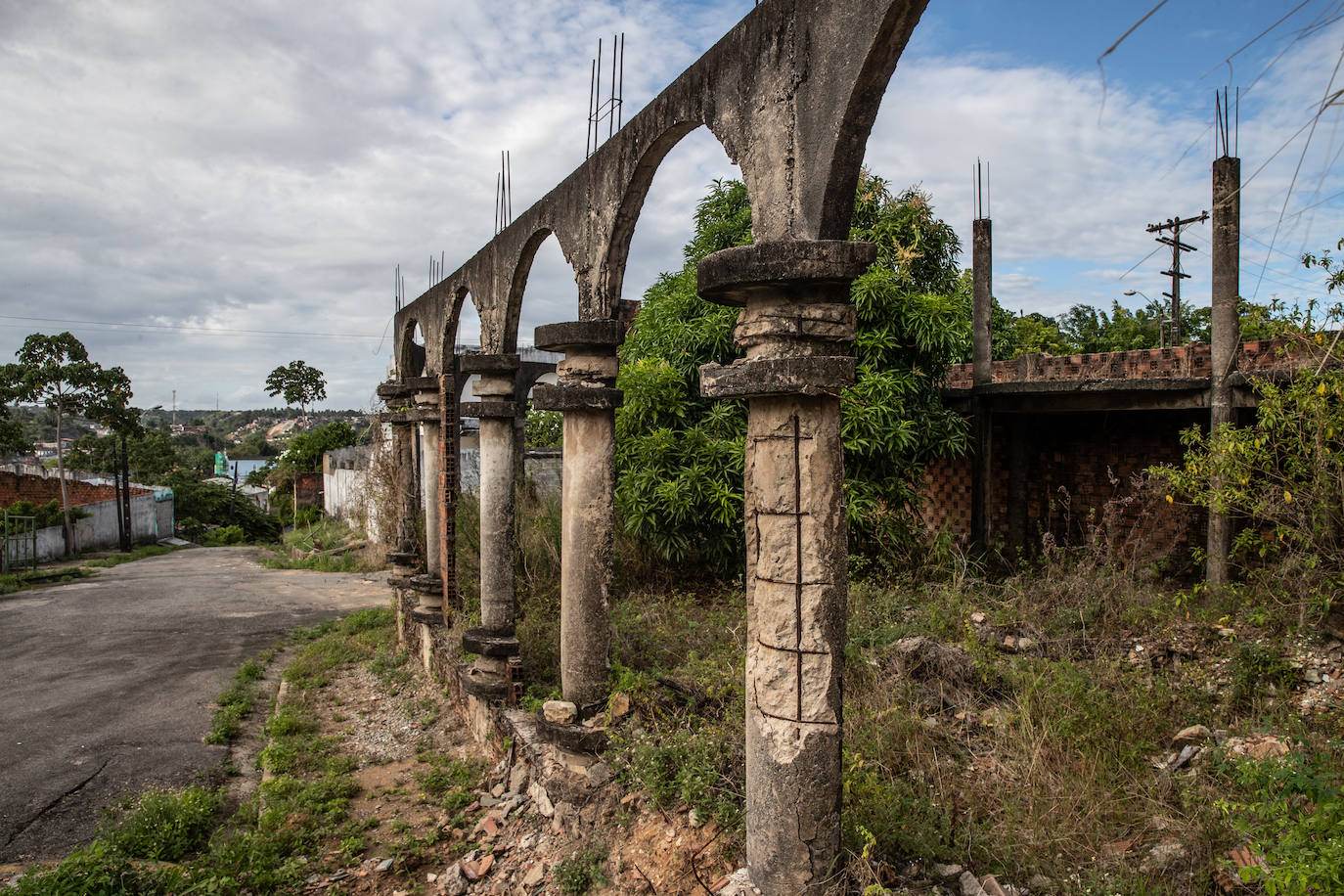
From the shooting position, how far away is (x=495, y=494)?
656cm

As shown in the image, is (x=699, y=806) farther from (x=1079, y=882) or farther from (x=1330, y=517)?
(x=1330, y=517)

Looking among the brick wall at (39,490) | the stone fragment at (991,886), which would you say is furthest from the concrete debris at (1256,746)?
the brick wall at (39,490)

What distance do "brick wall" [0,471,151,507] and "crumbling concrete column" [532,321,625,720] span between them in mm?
22335

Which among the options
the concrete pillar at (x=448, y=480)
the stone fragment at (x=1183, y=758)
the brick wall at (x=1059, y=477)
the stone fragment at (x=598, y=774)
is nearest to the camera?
the stone fragment at (x=1183, y=758)

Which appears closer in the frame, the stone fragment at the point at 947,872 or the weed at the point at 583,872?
the stone fragment at the point at 947,872

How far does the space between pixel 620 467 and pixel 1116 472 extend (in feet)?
17.6

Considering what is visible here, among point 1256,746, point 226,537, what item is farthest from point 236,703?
point 226,537

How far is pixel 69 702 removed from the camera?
7910mm

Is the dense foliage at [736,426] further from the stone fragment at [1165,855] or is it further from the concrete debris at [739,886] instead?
the concrete debris at [739,886]

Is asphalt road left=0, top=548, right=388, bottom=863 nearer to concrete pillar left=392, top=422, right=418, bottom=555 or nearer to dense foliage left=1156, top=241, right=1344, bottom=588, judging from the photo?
concrete pillar left=392, top=422, right=418, bottom=555

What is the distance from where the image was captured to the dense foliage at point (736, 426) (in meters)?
7.71

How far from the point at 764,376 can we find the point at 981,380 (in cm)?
692

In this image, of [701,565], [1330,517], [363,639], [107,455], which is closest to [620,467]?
[701,565]

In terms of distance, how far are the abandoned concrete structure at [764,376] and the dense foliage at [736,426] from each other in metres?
1.80
